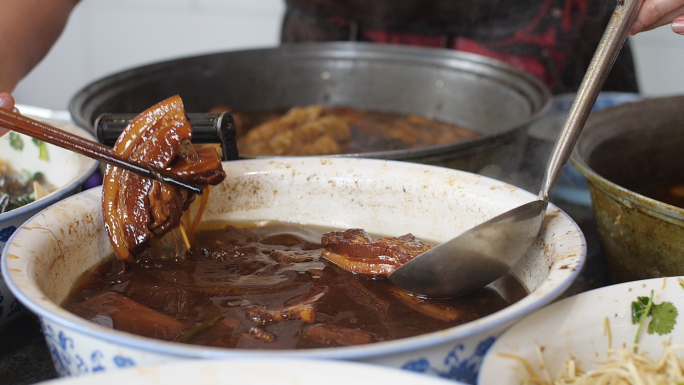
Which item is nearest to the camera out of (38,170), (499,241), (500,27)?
(499,241)

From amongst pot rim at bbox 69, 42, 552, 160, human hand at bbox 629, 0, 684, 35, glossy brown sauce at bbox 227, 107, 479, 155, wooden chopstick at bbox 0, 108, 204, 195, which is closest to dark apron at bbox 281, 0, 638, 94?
pot rim at bbox 69, 42, 552, 160

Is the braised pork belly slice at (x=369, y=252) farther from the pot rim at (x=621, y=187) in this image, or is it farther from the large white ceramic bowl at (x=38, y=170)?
the large white ceramic bowl at (x=38, y=170)

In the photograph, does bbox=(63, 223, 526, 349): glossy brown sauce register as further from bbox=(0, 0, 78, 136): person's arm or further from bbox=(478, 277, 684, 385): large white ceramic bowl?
bbox=(0, 0, 78, 136): person's arm

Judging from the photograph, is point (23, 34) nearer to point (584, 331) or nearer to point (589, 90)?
point (589, 90)

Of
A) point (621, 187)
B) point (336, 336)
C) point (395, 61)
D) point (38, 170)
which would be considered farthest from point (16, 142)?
point (621, 187)

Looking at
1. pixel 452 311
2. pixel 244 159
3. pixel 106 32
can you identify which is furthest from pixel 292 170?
pixel 106 32

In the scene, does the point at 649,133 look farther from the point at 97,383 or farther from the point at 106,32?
the point at 106,32
